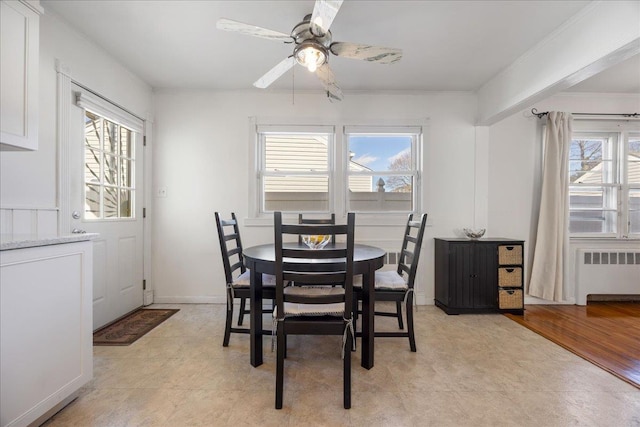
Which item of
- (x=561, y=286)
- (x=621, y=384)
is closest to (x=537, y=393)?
(x=621, y=384)

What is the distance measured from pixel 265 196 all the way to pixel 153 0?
2.05 metres

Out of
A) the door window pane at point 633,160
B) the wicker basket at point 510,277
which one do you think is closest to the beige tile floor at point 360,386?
the wicker basket at point 510,277

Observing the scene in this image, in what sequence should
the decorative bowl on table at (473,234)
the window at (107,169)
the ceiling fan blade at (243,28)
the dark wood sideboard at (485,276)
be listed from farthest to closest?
the decorative bowl on table at (473,234) → the dark wood sideboard at (485,276) → the window at (107,169) → the ceiling fan blade at (243,28)

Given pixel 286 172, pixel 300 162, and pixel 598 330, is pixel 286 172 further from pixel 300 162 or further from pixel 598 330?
pixel 598 330

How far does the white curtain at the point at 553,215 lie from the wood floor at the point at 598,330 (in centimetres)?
29

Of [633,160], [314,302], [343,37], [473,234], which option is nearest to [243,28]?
[343,37]

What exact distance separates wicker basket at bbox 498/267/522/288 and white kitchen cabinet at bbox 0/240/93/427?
11.6ft

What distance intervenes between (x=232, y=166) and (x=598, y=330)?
13.0 feet

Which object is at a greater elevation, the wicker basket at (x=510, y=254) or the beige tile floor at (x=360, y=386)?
the wicker basket at (x=510, y=254)

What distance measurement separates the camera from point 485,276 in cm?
307

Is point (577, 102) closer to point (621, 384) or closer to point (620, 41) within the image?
point (620, 41)

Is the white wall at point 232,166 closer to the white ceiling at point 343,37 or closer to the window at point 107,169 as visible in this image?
the white ceiling at point 343,37

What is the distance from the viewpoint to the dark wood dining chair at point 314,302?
62.1 inches

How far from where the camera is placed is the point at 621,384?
1.82 m
